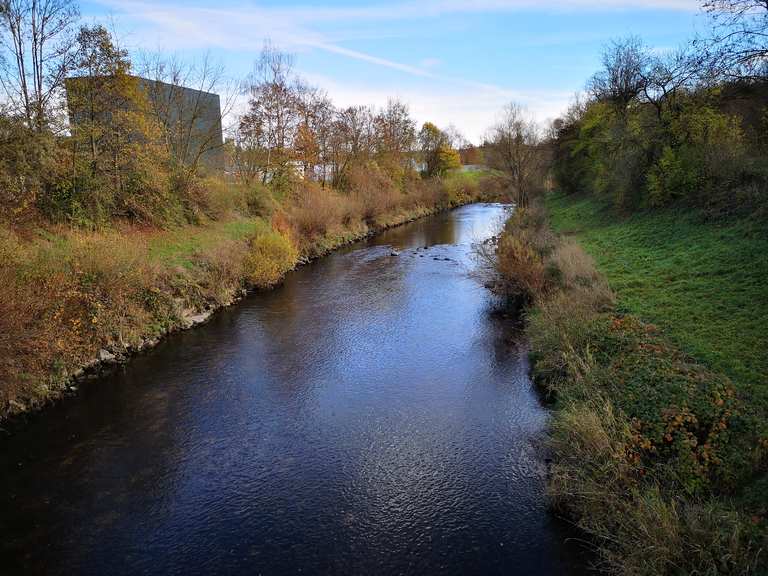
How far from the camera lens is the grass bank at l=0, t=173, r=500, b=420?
914 centimetres

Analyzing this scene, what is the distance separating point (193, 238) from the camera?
729 inches

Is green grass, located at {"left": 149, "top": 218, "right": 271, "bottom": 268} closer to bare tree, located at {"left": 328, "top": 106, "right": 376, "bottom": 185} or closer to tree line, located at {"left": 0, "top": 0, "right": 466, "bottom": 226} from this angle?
tree line, located at {"left": 0, "top": 0, "right": 466, "bottom": 226}

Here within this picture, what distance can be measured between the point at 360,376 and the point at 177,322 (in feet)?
20.2

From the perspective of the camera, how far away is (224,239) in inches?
762

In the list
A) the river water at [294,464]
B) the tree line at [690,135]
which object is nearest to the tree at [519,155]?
the tree line at [690,135]

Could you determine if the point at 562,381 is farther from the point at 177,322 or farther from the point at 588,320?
the point at 177,322

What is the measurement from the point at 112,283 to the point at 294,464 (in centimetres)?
732

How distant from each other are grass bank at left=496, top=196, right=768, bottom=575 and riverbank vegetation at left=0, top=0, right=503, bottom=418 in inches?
380

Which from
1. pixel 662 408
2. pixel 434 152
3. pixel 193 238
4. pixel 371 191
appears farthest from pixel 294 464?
pixel 434 152

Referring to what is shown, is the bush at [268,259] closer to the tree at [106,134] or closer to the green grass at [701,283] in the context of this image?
the tree at [106,134]

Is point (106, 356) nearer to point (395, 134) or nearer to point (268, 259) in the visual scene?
point (268, 259)

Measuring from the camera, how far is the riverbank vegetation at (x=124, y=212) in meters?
10.2

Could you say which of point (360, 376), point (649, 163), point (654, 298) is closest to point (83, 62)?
point (360, 376)

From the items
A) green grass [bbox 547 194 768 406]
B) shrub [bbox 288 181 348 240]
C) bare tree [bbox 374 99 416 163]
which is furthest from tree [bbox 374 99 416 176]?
green grass [bbox 547 194 768 406]
